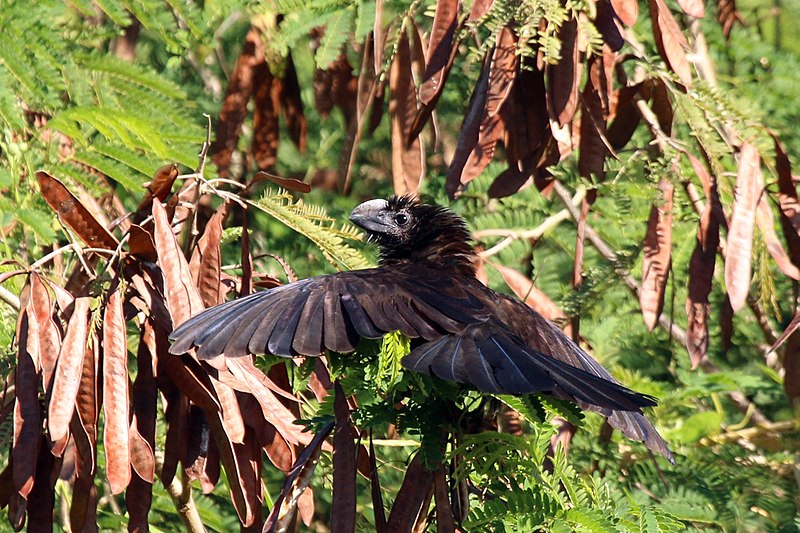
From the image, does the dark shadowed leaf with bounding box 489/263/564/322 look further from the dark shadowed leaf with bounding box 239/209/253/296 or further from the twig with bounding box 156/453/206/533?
the twig with bounding box 156/453/206/533

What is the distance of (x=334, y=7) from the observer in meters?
4.13

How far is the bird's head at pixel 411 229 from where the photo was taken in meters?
3.33

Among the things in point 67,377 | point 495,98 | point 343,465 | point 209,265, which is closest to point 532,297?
point 495,98

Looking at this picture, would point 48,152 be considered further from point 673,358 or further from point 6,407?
point 673,358

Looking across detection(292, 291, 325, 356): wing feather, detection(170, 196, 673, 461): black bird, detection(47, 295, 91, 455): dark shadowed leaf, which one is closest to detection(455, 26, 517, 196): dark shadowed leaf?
detection(170, 196, 673, 461): black bird

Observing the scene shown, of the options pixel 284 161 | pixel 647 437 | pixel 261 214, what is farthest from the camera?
pixel 284 161

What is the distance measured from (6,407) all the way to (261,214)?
257cm

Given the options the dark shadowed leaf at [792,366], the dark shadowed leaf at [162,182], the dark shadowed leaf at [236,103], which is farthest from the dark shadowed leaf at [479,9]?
the dark shadowed leaf at [236,103]

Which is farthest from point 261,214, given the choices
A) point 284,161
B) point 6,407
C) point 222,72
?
point 6,407

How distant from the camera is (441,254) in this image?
3283 mm

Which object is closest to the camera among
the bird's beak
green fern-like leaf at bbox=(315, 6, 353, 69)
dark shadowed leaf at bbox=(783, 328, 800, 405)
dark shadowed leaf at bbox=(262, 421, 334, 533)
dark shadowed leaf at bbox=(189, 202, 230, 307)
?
dark shadowed leaf at bbox=(262, 421, 334, 533)

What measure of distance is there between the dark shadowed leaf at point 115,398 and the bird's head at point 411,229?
3.86ft

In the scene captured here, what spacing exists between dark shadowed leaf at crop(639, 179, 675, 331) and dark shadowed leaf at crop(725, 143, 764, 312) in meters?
0.25

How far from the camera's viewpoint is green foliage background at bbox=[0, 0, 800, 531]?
2385 millimetres
